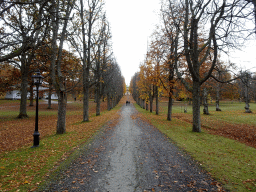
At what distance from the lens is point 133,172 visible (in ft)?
15.3

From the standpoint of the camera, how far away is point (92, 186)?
3.91 m

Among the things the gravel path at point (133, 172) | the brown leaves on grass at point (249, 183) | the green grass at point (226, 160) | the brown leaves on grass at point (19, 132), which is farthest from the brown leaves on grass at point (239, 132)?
the brown leaves on grass at point (19, 132)

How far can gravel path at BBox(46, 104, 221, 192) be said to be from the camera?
388cm

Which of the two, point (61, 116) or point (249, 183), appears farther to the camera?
point (61, 116)

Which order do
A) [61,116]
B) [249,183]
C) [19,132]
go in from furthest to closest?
[19,132]
[61,116]
[249,183]

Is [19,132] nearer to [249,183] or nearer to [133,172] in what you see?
[133,172]

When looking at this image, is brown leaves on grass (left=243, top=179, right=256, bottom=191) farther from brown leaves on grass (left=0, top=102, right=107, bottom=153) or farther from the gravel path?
brown leaves on grass (left=0, top=102, right=107, bottom=153)

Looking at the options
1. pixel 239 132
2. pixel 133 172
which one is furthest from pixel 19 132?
pixel 239 132

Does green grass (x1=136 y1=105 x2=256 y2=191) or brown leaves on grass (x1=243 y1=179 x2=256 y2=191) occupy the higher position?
brown leaves on grass (x1=243 y1=179 x2=256 y2=191)

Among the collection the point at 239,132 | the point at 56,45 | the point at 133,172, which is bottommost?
the point at 239,132

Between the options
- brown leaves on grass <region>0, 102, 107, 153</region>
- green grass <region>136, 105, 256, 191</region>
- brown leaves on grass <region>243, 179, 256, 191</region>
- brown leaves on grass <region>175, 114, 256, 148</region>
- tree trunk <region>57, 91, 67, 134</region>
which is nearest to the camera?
brown leaves on grass <region>243, 179, 256, 191</region>

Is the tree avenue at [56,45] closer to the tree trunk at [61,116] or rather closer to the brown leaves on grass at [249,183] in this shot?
the tree trunk at [61,116]

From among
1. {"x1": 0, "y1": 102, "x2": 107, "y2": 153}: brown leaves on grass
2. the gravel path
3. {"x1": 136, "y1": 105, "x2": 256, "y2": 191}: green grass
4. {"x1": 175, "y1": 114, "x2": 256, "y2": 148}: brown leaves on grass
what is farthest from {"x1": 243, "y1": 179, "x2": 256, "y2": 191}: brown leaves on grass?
{"x1": 0, "y1": 102, "x2": 107, "y2": 153}: brown leaves on grass

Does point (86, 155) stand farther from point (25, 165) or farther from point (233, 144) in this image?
point (233, 144)
